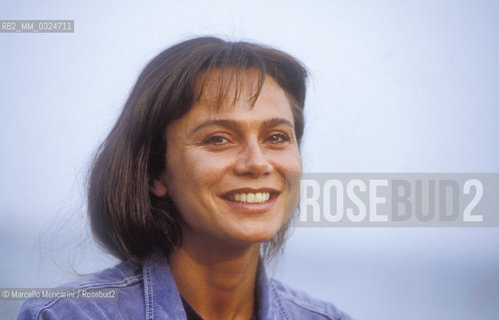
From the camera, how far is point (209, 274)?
1.91 m

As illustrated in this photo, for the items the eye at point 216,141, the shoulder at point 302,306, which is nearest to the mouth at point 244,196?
the eye at point 216,141

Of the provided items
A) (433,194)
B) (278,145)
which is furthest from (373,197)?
(278,145)

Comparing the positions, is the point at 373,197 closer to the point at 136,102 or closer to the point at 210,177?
the point at 210,177

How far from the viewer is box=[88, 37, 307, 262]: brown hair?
1.85 meters

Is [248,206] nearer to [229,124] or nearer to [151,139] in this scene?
[229,124]

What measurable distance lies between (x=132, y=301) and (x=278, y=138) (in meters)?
0.66

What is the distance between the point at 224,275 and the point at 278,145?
1.43 feet

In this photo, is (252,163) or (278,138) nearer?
(252,163)

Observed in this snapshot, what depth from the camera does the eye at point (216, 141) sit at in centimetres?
181

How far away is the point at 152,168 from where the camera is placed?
76.6 inches

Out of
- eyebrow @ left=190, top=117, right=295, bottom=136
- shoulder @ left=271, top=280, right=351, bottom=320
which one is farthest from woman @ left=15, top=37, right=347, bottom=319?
shoulder @ left=271, top=280, right=351, bottom=320
